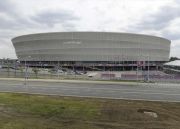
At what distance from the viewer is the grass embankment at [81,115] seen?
20.4 m

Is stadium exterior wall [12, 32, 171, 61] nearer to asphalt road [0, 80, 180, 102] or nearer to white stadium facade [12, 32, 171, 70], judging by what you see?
white stadium facade [12, 32, 171, 70]

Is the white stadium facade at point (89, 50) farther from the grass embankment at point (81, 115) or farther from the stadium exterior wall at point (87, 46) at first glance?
the grass embankment at point (81, 115)

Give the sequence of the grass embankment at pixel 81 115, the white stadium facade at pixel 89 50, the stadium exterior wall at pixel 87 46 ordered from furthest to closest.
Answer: the stadium exterior wall at pixel 87 46 < the white stadium facade at pixel 89 50 < the grass embankment at pixel 81 115

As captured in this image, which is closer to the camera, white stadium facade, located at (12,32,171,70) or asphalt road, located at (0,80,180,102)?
asphalt road, located at (0,80,180,102)

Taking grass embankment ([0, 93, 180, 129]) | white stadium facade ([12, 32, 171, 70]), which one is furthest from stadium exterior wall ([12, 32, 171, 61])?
grass embankment ([0, 93, 180, 129])

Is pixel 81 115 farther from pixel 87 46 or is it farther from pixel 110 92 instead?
pixel 87 46

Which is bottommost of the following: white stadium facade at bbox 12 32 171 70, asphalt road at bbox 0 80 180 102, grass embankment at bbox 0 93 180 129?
grass embankment at bbox 0 93 180 129

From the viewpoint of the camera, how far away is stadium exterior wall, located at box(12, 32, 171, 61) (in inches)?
6186

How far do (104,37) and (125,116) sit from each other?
443 ft

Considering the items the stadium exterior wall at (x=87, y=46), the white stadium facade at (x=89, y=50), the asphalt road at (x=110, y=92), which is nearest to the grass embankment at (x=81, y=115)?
the asphalt road at (x=110, y=92)

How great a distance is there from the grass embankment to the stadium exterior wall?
126275 mm

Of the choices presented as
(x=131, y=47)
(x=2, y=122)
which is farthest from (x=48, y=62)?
(x=2, y=122)

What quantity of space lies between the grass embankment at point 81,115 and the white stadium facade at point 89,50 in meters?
122

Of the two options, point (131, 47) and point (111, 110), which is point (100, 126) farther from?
point (131, 47)
